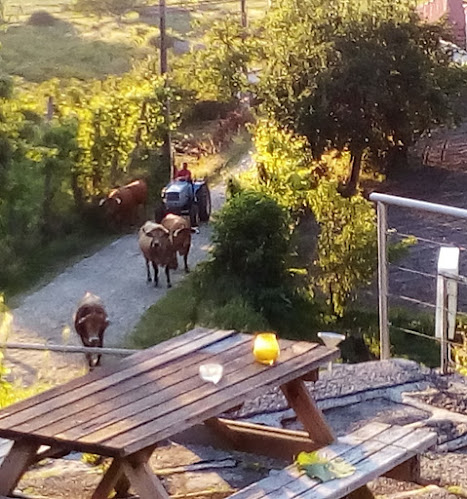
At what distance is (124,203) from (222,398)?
43.7 ft

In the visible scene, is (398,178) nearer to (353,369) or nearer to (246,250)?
(246,250)

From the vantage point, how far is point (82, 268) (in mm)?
14266

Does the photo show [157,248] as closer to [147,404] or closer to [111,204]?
[111,204]

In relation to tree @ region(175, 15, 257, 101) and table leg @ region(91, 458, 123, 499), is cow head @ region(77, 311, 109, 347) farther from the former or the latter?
tree @ region(175, 15, 257, 101)

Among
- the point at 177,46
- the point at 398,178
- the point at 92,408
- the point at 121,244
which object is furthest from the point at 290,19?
the point at 92,408

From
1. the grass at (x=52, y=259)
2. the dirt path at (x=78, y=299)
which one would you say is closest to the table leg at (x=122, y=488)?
the dirt path at (x=78, y=299)

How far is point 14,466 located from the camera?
274 cm

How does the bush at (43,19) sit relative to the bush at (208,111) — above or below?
above

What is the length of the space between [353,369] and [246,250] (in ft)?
24.6

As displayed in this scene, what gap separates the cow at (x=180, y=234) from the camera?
13492 millimetres

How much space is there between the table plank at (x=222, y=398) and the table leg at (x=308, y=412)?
10 cm

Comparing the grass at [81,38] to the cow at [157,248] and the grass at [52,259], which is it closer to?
the grass at [52,259]

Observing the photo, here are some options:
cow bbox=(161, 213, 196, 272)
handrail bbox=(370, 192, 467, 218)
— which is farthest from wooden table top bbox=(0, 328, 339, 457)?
cow bbox=(161, 213, 196, 272)

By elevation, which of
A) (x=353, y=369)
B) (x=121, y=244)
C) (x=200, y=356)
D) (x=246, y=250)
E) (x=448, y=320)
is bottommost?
(x=121, y=244)
